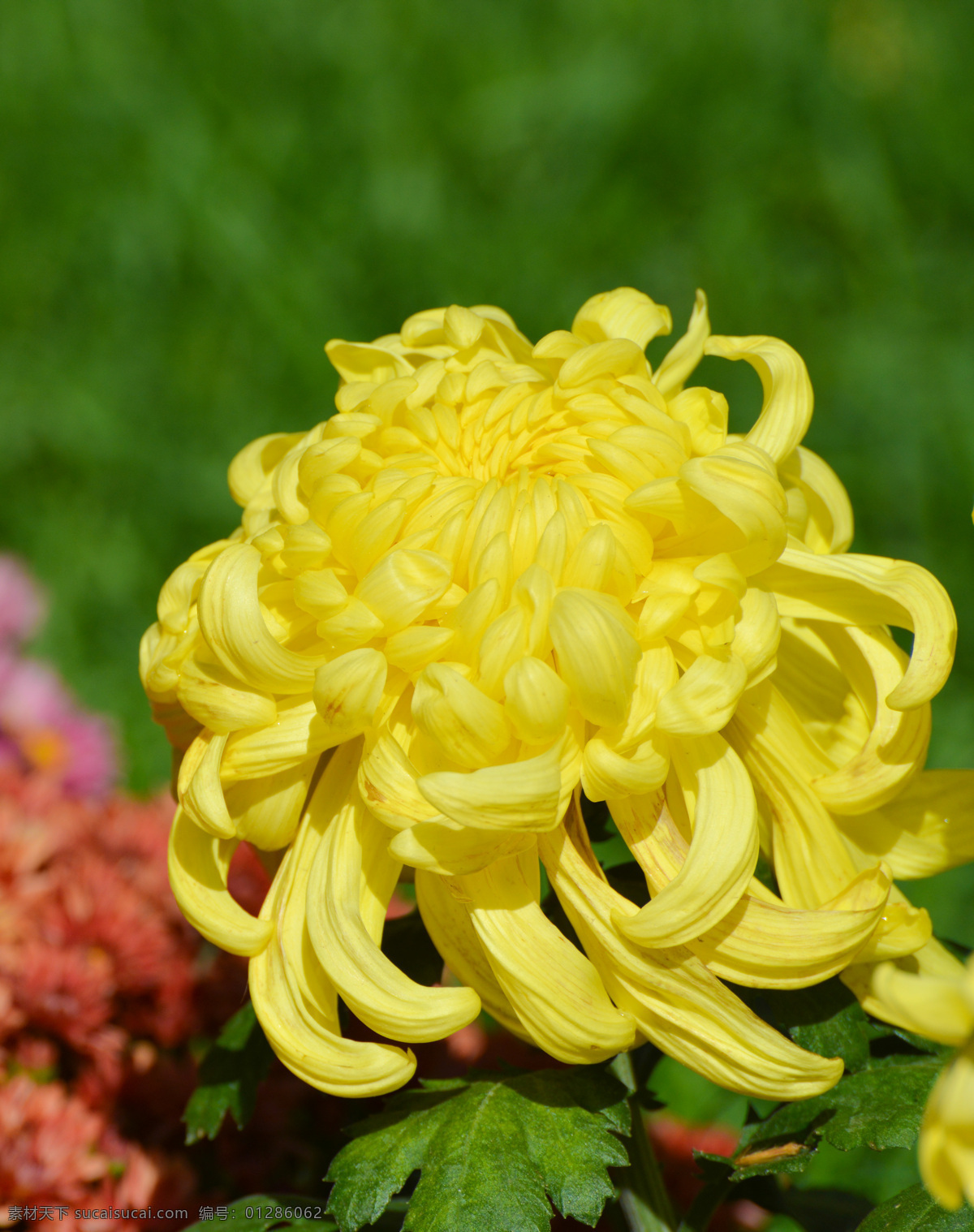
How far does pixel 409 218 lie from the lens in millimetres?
3557

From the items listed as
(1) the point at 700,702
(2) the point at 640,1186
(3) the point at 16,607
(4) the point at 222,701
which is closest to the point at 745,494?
(1) the point at 700,702

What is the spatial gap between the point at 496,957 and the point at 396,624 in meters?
0.29

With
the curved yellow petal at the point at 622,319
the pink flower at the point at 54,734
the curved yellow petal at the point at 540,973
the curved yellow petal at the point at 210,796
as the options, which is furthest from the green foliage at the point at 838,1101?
the pink flower at the point at 54,734

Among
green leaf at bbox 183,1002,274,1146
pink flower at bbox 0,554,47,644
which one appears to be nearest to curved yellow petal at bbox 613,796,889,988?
green leaf at bbox 183,1002,274,1146

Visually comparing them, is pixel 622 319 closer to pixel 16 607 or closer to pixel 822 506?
pixel 822 506

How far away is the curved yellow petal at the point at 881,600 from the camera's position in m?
1.09

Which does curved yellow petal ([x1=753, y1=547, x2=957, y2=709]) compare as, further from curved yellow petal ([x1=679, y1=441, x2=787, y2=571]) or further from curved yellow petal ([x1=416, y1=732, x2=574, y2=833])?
curved yellow petal ([x1=416, y1=732, x2=574, y2=833])

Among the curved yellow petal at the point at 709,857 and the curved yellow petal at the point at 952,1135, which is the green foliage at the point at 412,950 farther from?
the curved yellow petal at the point at 952,1135

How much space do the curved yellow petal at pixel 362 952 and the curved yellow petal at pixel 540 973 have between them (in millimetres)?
52

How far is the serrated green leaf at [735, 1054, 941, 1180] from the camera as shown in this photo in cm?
112

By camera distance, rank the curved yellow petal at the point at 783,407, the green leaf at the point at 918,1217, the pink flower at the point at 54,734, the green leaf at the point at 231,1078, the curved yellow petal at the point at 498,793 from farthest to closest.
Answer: the pink flower at the point at 54,734, the green leaf at the point at 231,1078, the curved yellow petal at the point at 783,407, the green leaf at the point at 918,1217, the curved yellow petal at the point at 498,793

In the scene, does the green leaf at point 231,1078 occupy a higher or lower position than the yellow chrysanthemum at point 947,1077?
lower

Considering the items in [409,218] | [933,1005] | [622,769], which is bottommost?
[409,218]

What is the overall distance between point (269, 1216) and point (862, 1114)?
1.94 feet
